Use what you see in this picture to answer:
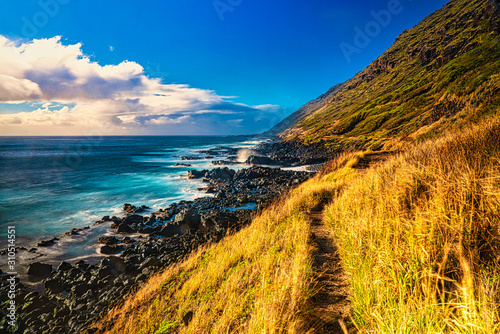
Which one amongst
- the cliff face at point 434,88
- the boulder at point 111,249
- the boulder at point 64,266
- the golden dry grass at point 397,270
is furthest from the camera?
the cliff face at point 434,88

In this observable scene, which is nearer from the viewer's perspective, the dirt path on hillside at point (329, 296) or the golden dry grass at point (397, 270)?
the golden dry grass at point (397, 270)

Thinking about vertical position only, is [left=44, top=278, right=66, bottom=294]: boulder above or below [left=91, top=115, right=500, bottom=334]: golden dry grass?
below

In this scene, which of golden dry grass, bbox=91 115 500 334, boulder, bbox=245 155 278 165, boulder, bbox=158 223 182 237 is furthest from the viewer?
boulder, bbox=245 155 278 165

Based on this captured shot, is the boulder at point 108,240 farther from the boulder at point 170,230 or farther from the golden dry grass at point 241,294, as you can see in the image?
the golden dry grass at point 241,294

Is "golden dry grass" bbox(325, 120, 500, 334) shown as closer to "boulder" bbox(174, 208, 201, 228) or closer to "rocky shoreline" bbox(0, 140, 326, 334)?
→ "rocky shoreline" bbox(0, 140, 326, 334)

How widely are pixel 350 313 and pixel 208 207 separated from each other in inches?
663

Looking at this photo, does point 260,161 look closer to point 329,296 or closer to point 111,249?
point 111,249

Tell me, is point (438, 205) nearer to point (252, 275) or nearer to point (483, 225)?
point (483, 225)

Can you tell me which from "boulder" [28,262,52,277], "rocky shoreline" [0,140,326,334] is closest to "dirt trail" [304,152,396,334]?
"rocky shoreline" [0,140,326,334]

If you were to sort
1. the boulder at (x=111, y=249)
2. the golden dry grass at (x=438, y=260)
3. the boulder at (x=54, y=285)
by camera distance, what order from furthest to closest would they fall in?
the boulder at (x=111, y=249), the boulder at (x=54, y=285), the golden dry grass at (x=438, y=260)

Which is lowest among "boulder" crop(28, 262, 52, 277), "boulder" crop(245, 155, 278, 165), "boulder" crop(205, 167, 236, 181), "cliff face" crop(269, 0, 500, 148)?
"boulder" crop(28, 262, 52, 277)

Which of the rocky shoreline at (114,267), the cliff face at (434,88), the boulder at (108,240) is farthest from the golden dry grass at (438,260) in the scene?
the cliff face at (434,88)

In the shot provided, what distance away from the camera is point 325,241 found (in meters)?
5.45

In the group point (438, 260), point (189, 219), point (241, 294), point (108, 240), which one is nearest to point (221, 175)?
point (189, 219)
